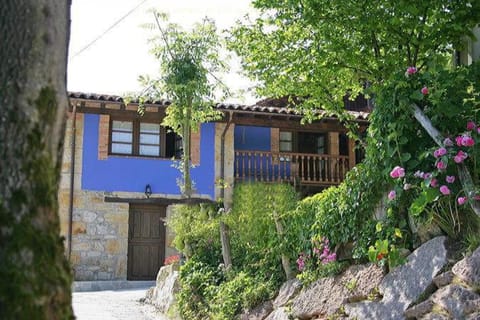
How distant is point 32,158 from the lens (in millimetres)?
2381

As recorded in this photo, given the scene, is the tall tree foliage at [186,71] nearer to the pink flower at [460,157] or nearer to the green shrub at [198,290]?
the green shrub at [198,290]

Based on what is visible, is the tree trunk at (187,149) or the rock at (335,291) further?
the tree trunk at (187,149)

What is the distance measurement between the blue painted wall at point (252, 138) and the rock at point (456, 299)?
12.2 metres

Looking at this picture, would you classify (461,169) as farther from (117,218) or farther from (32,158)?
(117,218)

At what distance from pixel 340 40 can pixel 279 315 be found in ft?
11.0

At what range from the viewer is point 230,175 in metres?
16.3

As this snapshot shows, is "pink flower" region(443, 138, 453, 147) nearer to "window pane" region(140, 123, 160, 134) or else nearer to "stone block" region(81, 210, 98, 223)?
"stone block" region(81, 210, 98, 223)

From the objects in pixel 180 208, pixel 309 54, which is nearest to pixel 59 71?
pixel 309 54

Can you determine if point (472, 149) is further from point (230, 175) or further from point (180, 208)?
point (230, 175)

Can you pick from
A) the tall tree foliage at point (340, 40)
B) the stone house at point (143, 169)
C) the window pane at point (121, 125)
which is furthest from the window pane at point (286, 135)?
the tall tree foliage at point (340, 40)

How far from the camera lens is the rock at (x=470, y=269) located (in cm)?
478

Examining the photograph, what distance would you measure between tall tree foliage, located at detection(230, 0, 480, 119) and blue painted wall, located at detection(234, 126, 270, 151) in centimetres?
766

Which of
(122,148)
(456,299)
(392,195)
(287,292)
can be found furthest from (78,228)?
(456,299)

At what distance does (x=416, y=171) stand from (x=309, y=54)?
3000 mm
